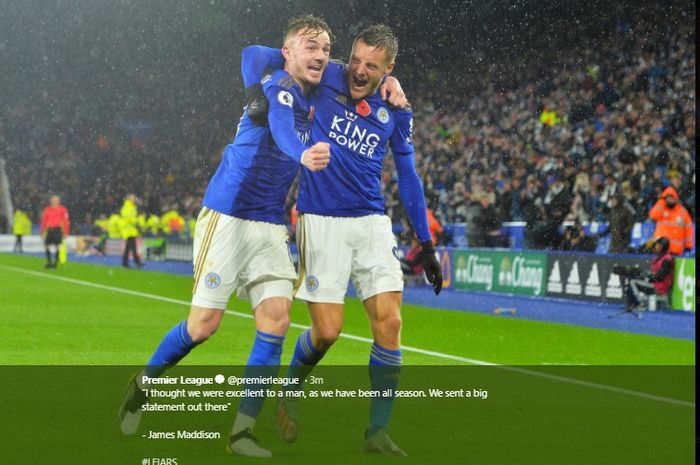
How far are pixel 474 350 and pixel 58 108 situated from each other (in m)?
35.0

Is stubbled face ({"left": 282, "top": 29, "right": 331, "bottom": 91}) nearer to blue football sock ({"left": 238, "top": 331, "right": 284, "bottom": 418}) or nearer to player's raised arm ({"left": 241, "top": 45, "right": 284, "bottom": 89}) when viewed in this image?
player's raised arm ({"left": 241, "top": 45, "right": 284, "bottom": 89})

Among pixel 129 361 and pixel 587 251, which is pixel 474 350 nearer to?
pixel 129 361

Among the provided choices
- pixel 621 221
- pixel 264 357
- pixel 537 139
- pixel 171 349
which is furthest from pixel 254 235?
pixel 537 139

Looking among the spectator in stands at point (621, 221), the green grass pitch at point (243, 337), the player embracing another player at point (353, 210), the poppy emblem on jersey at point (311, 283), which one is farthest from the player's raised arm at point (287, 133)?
the spectator in stands at point (621, 221)

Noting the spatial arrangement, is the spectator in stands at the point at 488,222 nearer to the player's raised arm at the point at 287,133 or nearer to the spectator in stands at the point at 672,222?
the spectator in stands at the point at 672,222

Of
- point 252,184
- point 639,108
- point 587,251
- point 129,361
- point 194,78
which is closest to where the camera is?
point 252,184

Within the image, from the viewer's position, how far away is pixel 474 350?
11070mm

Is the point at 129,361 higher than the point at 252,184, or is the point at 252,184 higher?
the point at 252,184

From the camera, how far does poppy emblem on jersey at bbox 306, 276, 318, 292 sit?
5.70 metres

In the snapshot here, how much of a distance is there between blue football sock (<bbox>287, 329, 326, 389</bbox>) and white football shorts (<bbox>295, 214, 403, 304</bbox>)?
0.32m

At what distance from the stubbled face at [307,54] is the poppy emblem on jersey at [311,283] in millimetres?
960

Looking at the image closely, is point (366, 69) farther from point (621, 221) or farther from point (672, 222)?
point (621, 221)

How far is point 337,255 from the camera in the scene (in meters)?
5.69

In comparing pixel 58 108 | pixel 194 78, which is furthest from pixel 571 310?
pixel 58 108
